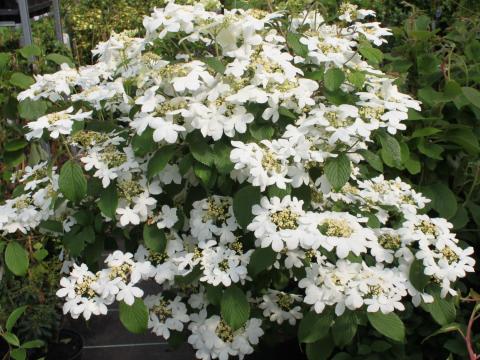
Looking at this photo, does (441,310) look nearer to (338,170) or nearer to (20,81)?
(338,170)

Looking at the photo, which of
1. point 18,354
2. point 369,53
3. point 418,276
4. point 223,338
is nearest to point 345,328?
point 418,276

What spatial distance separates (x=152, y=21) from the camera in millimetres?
1372

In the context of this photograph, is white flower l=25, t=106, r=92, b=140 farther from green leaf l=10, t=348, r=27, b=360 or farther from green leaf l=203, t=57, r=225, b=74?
green leaf l=10, t=348, r=27, b=360

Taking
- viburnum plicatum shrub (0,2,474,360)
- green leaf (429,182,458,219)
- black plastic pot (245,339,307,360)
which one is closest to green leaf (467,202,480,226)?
green leaf (429,182,458,219)

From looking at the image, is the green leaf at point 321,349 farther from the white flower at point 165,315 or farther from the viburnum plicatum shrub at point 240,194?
the white flower at point 165,315

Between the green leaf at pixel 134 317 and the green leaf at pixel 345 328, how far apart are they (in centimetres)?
41

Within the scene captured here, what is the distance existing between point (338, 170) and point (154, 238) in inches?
18.2

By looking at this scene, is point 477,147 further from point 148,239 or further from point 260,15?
point 148,239

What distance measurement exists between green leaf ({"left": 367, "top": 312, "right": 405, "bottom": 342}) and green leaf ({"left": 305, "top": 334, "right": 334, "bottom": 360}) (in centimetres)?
15

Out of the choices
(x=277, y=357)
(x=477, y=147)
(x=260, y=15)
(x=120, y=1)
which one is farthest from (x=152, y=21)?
(x=120, y=1)

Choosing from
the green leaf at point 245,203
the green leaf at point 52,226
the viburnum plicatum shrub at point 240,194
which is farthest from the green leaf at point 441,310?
the green leaf at point 52,226

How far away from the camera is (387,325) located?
1189 mm

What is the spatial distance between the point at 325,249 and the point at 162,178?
445mm

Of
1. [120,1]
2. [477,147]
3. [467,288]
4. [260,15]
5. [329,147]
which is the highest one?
[260,15]
